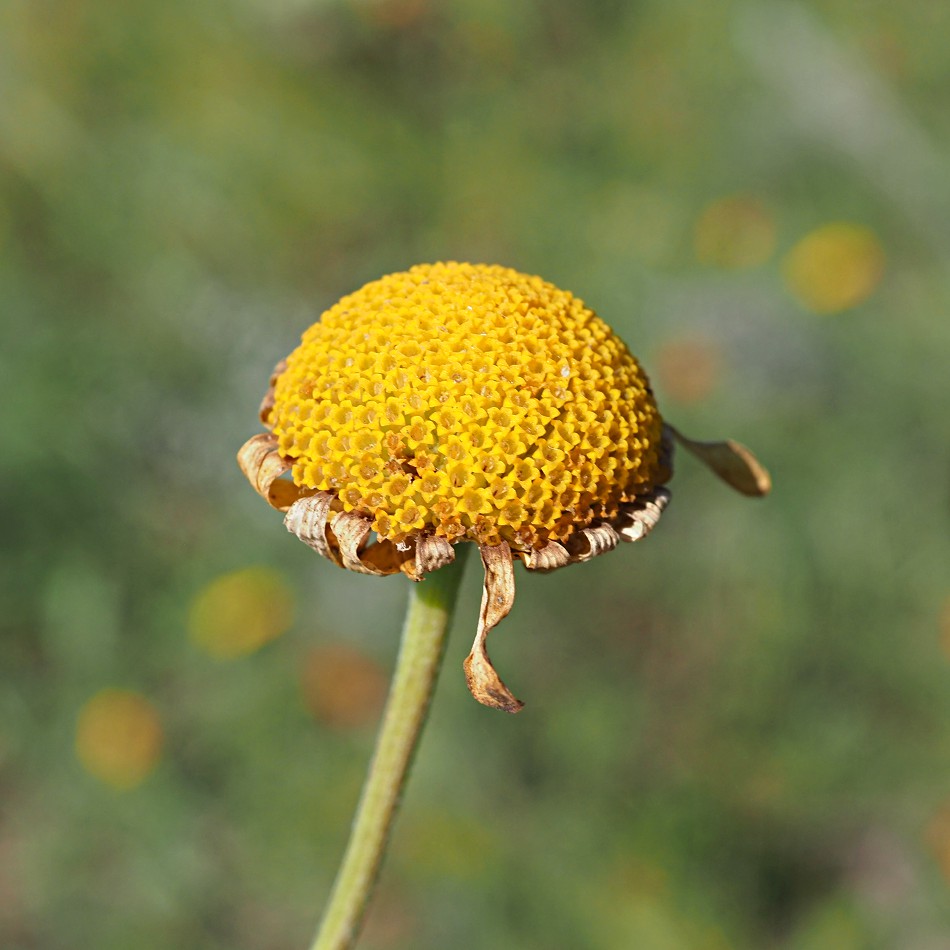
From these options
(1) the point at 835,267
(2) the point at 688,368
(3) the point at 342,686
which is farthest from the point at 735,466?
(1) the point at 835,267

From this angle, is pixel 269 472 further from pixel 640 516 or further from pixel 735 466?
pixel 735 466

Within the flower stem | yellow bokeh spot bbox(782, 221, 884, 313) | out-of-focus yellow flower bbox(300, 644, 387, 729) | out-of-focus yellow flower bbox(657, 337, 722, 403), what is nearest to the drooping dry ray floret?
the flower stem

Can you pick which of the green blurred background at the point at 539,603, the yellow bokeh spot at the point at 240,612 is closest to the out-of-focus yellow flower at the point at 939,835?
the green blurred background at the point at 539,603

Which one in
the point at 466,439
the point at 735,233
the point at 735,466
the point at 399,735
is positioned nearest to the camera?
the point at 466,439

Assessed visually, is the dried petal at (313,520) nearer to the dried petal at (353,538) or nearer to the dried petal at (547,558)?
the dried petal at (353,538)

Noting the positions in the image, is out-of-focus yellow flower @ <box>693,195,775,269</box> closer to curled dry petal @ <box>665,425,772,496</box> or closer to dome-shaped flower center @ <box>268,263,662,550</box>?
curled dry petal @ <box>665,425,772,496</box>

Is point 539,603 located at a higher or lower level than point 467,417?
higher

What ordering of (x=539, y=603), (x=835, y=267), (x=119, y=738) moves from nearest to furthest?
(x=119, y=738), (x=539, y=603), (x=835, y=267)
